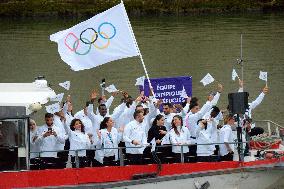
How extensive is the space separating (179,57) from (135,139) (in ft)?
85.5

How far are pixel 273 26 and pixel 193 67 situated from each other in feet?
51.3

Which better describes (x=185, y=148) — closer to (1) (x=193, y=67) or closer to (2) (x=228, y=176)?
(2) (x=228, y=176)

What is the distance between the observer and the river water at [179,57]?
33.6 m

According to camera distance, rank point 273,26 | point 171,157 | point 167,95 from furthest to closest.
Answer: point 273,26 < point 167,95 < point 171,157

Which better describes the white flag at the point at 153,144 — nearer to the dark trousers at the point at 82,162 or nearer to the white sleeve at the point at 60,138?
the dark trousers at the point at 82,162

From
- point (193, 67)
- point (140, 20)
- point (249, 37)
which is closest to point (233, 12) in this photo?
point (140, 20)

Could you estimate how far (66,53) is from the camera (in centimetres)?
1758

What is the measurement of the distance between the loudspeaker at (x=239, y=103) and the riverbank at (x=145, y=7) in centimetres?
5015

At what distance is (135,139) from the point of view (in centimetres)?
1609

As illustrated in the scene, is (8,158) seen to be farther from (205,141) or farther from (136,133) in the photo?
(205,141)

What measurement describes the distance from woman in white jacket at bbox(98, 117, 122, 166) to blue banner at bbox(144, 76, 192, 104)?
2.96 metres

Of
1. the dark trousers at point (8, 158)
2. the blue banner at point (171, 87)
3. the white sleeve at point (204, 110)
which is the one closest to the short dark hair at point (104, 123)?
the dark trousers at point (8, 158)

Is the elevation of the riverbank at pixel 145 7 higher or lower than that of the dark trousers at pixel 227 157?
higher

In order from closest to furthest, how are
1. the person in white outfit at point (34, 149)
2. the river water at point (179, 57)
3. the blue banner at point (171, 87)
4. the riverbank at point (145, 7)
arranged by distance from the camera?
the person in white outfit at point (34, 149), the blue banner at point (171, 87), the river water at point (179, 57), the riverbank at point (145, 7)
